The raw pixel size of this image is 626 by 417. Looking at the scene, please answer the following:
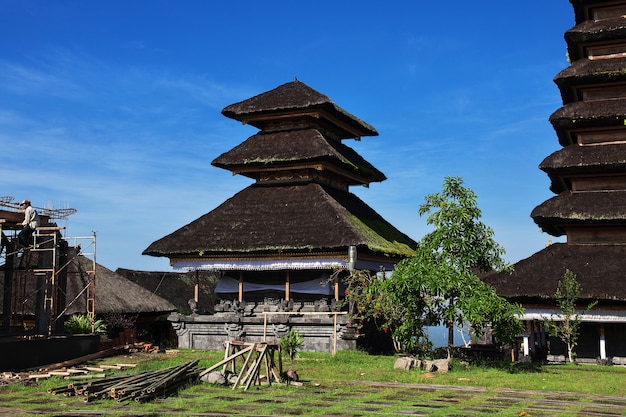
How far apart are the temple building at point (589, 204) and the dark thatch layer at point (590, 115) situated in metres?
0.04

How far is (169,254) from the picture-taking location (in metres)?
32.3

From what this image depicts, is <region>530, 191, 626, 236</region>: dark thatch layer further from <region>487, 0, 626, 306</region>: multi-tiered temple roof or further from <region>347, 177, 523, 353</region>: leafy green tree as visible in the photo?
<region>347, 177, 523, 353</region>: leafy green tree

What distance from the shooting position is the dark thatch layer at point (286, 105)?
34.4 meters

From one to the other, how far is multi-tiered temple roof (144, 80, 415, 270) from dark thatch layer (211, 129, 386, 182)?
0.18 ft

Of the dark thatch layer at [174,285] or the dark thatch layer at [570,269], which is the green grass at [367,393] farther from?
the dark thatch layer at [174,285]

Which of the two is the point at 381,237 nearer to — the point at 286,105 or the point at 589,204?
the point at 286,105

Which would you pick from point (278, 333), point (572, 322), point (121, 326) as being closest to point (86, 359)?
point (278, 333)

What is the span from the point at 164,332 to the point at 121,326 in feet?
21.3

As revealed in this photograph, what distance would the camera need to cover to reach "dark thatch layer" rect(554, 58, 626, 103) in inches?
1185

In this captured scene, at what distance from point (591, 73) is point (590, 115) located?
2145 mm

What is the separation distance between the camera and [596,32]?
30938 mm

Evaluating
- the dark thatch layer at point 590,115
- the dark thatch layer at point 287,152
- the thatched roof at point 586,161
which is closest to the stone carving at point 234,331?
the dark thatch layer at point 287,152

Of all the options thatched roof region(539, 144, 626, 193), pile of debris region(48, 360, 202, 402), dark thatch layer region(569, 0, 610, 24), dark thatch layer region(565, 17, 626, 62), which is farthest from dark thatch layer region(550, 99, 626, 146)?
pile of debris region(48, 360, 202, 402)

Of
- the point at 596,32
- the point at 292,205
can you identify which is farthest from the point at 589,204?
the point at 292,205
